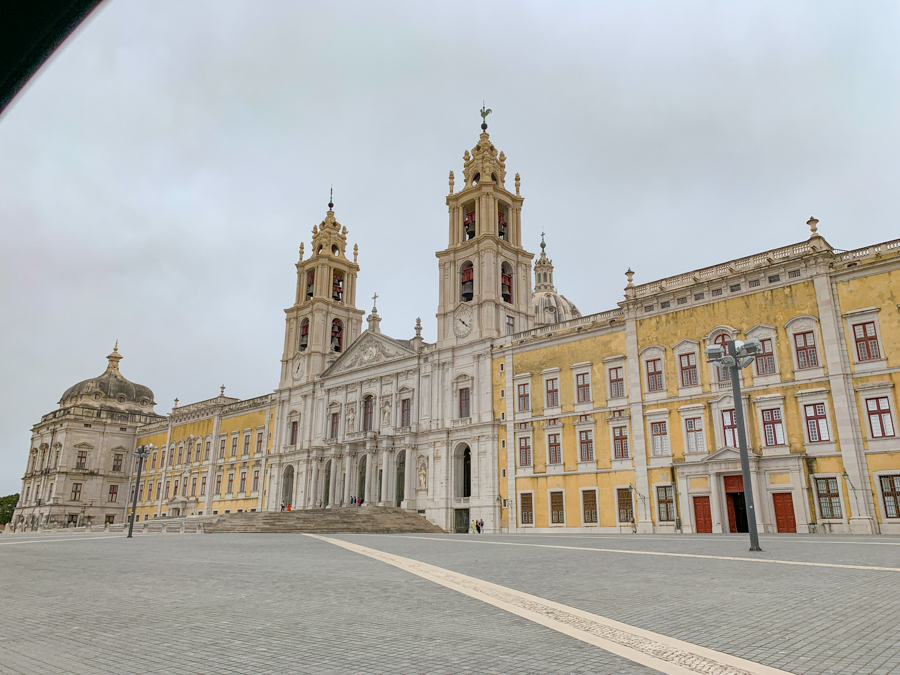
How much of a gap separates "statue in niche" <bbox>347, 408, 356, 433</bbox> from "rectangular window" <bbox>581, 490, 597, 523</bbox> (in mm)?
21520

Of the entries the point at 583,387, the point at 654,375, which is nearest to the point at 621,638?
the point at 654,375

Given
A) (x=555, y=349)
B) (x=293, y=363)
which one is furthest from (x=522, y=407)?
(x=293, y=363)

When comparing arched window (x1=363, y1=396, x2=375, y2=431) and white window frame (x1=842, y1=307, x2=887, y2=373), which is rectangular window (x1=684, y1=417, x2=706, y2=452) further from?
arched window (x1=363, y1=396, x2=375, y2=431)

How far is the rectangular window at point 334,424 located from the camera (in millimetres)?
54812

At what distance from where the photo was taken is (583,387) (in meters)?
39.3

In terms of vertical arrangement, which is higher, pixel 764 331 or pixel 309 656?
pixel 764 331

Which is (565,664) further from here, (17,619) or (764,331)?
(764,331)

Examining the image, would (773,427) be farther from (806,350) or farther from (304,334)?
(304,334)

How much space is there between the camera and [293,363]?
201 ft

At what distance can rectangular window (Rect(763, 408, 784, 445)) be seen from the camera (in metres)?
31.0

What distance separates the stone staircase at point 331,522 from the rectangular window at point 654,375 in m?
17.2

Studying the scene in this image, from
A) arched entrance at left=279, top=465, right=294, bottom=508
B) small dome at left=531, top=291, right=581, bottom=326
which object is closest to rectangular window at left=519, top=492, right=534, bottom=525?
arched entrance at left=279, top=465, right=294, bottom=508

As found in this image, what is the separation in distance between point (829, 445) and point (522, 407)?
698 inches

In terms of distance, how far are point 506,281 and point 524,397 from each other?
1149 centimetres
